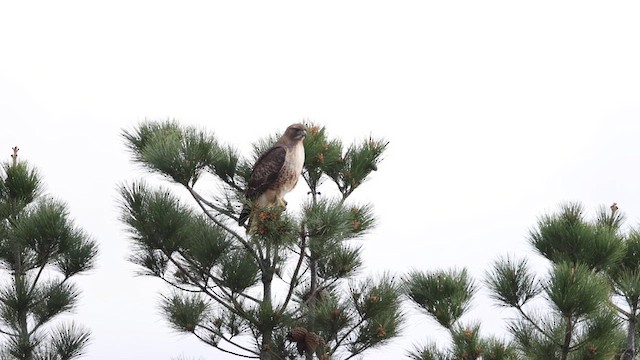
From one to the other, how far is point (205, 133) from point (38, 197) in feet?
5.40

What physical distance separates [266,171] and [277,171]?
8cm

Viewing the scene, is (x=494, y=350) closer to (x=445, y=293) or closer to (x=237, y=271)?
(x=445, y=293)

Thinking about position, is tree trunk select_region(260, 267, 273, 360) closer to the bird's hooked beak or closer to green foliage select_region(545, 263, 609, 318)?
the bird's hooked beak

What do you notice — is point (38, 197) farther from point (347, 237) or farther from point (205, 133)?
point (347, 237)

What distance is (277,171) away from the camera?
659 centimetres

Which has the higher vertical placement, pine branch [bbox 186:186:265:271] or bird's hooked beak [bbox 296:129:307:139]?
bird's hooked beak [bbox 296:129:307:139]

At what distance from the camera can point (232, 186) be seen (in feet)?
23.1

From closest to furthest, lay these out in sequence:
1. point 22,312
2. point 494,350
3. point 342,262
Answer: point 494,350 < point 342,262 < point 22,312

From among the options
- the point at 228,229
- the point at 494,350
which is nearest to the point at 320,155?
the point at 228,229

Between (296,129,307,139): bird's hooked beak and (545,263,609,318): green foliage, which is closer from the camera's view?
(545,263,609,318): green foliage

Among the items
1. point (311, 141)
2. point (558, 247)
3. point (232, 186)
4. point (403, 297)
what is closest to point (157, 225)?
point (232, 186)

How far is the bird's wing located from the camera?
6605 millimetres

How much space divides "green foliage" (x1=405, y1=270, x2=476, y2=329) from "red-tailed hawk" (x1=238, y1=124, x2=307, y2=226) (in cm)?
97

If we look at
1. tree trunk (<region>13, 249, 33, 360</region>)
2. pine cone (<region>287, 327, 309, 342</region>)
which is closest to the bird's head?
pine cone (<region>287, 327, 309, 342</region>)
